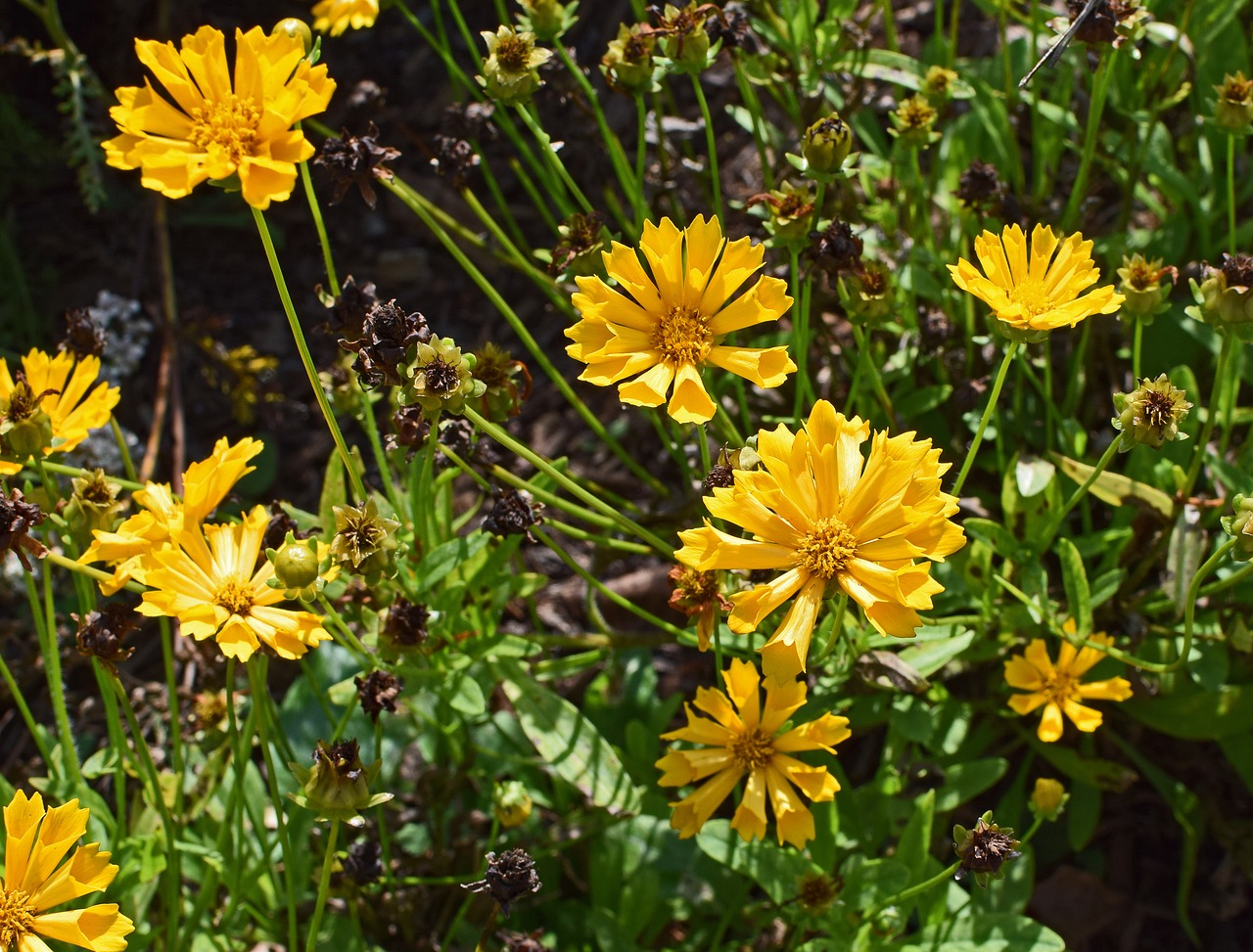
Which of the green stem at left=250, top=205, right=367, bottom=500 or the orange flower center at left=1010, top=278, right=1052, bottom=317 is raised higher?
the orange flower center at left=1010, top=278, right=1052, bottom=317

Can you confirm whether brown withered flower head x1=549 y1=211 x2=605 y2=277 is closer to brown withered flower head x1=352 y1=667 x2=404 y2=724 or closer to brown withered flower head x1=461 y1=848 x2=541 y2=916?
brown withered flower head x1=352 y1=667 x2=404 y2=724

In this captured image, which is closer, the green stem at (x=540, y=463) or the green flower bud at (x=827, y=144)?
the green stem at (x=540, y=463)

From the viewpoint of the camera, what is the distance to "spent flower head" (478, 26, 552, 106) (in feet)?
7.65

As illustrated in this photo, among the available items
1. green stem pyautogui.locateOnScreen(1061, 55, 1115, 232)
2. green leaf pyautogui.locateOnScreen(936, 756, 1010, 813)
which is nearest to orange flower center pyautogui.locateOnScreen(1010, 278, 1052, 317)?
green stem pyautogui.locateOnScreen(1061, 55, 1115, 232)

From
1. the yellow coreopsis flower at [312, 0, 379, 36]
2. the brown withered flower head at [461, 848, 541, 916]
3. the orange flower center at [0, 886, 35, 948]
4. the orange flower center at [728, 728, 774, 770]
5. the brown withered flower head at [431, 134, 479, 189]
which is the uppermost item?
the yellow coreopsis flower at [312, 0, 379, 36]

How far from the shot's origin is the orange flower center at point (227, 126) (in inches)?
75.4

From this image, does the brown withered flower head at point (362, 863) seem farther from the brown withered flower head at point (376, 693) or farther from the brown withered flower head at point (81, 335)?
the brown withered flower head at point (81, 335)

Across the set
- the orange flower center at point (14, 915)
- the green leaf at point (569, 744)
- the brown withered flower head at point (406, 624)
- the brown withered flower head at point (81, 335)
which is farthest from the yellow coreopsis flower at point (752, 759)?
the brown withered flower head at point (81, 335)

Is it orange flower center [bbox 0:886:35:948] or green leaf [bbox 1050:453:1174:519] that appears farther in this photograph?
green leaf [bbox 1050:453:1174:519]

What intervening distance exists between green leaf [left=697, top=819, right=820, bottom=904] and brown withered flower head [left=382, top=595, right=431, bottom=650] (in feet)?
2.29

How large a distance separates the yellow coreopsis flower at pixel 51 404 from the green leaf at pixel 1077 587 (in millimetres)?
1983

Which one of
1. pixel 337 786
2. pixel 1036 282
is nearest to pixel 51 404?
pixel 337 786

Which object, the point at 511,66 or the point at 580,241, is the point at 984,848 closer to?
the point at 580,241

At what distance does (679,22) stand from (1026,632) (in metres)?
1.53
